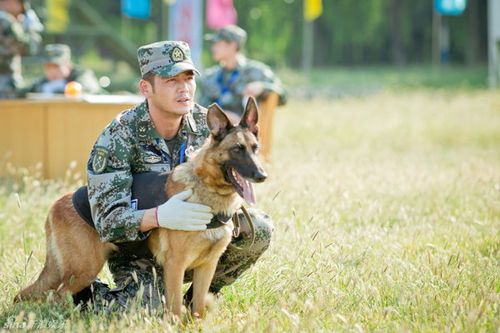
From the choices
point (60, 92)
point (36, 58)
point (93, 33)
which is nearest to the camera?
point (60, 92)

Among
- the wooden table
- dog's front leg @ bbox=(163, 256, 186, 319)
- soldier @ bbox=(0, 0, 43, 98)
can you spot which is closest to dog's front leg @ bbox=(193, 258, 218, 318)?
dog's front leg @ bbox=(163, 256, 186, 319)

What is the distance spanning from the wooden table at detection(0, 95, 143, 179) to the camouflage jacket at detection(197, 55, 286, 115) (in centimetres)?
139

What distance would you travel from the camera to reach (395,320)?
405 centimetres

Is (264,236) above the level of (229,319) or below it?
above

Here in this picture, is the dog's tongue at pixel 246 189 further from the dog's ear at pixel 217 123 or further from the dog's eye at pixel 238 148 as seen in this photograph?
the dog's ear at pixel 217 123

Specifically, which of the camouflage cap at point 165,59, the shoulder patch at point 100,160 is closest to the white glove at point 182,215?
the shoulder patch at point 100,160

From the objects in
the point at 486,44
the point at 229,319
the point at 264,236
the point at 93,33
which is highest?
the point at 486,44

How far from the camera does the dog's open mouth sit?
3.96 metres

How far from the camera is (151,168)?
177 inches

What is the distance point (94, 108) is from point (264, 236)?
4.91 metres

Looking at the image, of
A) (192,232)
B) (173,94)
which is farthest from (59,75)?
(192,232)

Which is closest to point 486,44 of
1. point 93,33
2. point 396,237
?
point 93,33

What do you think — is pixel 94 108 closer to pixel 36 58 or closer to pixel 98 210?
pixel 36 58

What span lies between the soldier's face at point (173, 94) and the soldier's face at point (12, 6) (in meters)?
5.98
